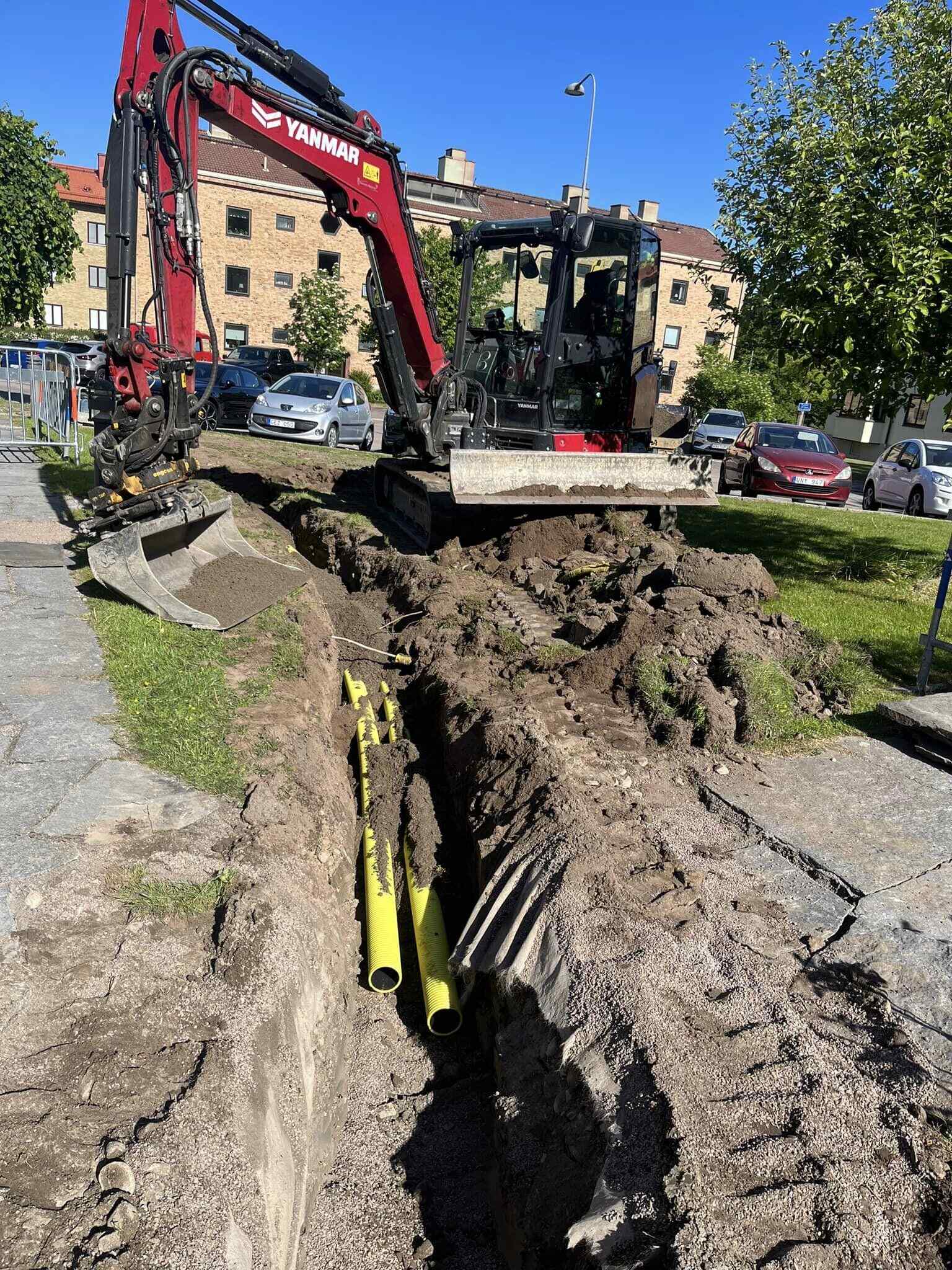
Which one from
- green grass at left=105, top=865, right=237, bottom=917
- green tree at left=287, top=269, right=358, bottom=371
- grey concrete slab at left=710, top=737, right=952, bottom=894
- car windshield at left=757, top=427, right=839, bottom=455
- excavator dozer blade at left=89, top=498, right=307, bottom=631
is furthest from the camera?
green tree at left=287, top=269, right=358, bottom=371

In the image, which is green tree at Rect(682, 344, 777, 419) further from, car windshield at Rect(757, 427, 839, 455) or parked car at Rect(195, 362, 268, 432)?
parked car at Rect(195, 362, 268, 432)

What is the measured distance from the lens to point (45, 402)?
15.1m

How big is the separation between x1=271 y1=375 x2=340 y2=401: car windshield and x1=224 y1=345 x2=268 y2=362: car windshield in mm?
11181

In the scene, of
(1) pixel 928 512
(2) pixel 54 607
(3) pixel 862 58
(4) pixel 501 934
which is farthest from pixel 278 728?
(1) pixel 928 512

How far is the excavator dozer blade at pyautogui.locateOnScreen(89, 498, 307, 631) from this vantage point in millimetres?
7129

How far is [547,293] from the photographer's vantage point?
10.4 meters

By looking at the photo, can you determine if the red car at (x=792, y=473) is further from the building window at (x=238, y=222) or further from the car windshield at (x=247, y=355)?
the building window at (x=238, y=222)

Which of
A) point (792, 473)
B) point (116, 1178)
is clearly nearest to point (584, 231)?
point (792, 473)

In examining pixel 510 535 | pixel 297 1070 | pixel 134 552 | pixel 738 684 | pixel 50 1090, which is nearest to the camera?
pixel 50 1090

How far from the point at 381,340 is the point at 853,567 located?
5976mm

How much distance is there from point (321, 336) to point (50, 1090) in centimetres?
3723

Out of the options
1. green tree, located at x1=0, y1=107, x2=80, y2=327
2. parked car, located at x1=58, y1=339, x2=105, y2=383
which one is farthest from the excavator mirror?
parked car, located at x1=58, y1=339, x2=105, y2=383

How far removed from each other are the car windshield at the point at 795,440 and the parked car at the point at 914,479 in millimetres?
1101

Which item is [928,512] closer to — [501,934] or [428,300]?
[428,300]
